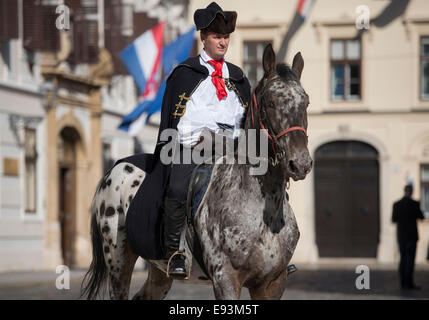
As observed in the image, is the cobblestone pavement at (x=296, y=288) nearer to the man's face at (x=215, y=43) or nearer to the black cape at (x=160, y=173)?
the black cape at (x=160, y=173)

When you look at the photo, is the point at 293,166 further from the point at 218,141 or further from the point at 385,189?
the point at 385,189

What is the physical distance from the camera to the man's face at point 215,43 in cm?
623

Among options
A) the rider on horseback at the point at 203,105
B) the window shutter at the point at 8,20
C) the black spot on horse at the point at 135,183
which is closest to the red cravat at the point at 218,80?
the rider on horseback at the point at 203,105

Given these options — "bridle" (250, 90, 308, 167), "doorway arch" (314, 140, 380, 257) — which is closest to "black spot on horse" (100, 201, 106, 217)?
"bridle" (250, 90, 308, 167)

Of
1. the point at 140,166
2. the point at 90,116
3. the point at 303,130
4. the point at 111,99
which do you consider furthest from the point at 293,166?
the point at 111,99

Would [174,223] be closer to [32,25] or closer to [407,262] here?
[407,262]

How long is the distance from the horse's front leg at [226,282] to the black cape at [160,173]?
0.82 metres

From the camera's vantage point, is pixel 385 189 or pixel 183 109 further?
pixel 385 189

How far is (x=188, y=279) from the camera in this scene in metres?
6.21

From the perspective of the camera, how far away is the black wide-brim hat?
6.13m

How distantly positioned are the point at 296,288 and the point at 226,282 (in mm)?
12586

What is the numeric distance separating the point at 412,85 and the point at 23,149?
14998mm

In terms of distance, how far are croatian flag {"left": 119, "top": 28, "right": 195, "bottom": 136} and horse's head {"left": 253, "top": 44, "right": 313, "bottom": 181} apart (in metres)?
19.7

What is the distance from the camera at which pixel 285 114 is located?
214 inches
